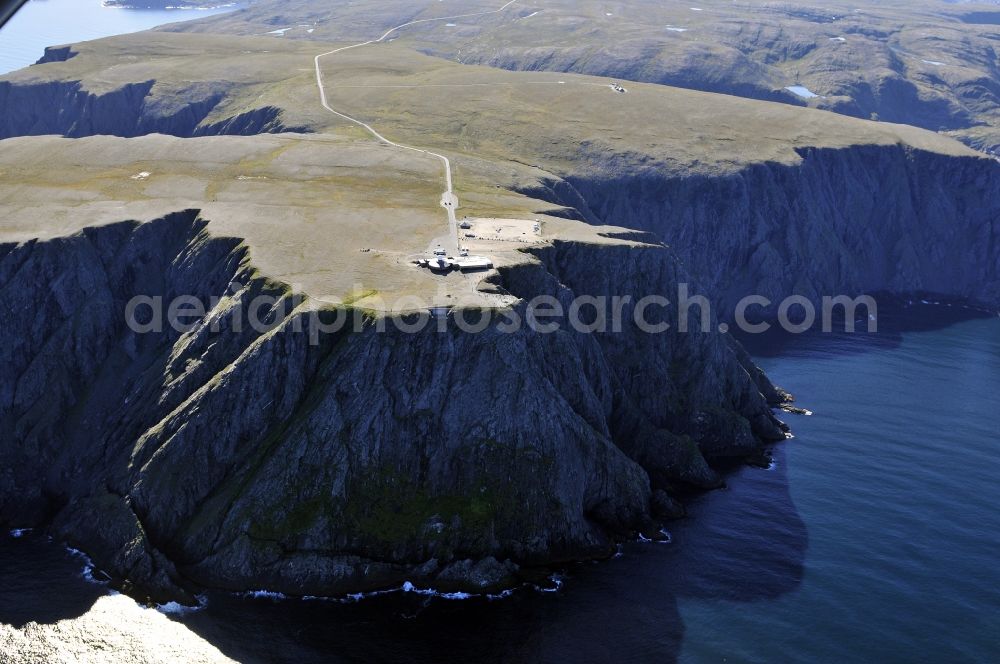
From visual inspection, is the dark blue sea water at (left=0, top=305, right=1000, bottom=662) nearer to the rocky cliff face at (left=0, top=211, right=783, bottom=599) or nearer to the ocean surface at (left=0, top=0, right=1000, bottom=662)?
the ocean surface at (left=0, top=0, right=1000, bottom=662)

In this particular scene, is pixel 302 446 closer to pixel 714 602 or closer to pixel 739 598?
pixel 714 602

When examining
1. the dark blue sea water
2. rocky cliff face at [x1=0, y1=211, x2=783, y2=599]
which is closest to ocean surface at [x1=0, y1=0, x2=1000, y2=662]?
the dark blue sea water

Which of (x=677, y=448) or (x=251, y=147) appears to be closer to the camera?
(x=677, y=448)

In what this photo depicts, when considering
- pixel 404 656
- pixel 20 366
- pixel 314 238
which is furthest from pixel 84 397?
pixel 404 656

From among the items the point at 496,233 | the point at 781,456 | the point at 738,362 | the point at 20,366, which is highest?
the point at 496,233

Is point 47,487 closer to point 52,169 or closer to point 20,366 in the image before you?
point 20,366

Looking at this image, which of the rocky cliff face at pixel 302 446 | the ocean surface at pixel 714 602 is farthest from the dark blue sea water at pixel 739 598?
the rocky cliff face at pixel 302 446
